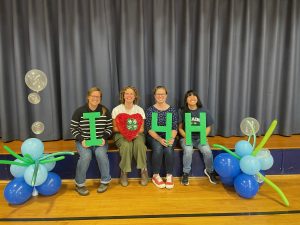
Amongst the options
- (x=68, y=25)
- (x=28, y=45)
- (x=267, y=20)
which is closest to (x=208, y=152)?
(x=267, y=20)

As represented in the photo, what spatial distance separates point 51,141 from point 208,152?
81.5 inches

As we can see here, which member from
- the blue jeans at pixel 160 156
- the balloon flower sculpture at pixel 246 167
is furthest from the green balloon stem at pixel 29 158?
the balloon flower sculpture at pixel 246 167

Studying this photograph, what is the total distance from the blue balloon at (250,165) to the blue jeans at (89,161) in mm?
1441

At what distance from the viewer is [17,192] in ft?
8.59

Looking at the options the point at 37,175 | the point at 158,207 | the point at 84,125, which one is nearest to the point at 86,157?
the point at 84,125

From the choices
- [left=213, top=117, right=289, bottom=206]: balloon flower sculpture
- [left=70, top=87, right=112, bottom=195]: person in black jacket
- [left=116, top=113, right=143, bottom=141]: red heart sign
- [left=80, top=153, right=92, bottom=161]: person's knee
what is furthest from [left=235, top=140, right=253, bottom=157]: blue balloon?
[left=80, top=153, right=92, bottom=161]: person's knee

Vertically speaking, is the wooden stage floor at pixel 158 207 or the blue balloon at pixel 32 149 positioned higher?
the blue balloon at pixel 32 149

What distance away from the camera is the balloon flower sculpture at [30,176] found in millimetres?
2617

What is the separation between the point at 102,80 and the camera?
3.60 m

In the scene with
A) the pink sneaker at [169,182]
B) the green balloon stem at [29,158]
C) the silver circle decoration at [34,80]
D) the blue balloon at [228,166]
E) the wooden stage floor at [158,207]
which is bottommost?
the wooden stage floor at [158,207]

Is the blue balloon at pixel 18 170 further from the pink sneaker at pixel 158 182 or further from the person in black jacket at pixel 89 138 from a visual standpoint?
the pink sneaker at pixel 158 182

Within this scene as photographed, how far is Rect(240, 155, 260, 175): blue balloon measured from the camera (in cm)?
270

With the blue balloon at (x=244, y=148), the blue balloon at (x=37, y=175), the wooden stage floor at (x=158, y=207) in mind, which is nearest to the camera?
the wooden stage floor at (x=158, y=207)

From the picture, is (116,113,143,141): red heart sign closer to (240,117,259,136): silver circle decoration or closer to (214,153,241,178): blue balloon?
(214,153,241,178): blue balloon
